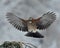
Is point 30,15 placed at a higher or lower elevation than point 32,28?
higher

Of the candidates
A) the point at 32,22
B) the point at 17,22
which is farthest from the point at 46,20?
the point at 17,22

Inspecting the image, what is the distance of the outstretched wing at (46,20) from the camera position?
9.39 ft

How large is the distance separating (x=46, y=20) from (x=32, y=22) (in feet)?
0.47

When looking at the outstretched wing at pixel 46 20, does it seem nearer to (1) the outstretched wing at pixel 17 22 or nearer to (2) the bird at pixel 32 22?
(2) the bird at pixel 32 22

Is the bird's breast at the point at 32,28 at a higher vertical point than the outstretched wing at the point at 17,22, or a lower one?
lower

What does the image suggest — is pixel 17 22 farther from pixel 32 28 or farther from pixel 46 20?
pixel 46 20

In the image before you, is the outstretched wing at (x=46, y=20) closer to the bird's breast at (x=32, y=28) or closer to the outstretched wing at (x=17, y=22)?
the bird's breast at (x=32, y=28)

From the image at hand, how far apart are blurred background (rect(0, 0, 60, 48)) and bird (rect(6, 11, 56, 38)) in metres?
0.04

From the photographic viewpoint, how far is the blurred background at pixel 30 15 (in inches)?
111

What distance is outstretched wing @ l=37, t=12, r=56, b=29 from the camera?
2.86 metres

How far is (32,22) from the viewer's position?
112 inches

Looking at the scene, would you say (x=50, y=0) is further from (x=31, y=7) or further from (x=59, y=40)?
(x=59, y=40)

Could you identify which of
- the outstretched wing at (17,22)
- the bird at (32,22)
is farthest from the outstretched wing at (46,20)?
the outstretched wing at (17,22)

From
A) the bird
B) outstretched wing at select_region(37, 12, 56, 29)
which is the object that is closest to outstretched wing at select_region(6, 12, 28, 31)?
the bird
